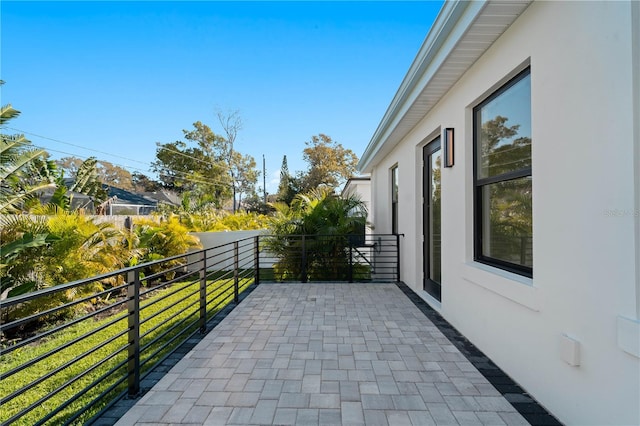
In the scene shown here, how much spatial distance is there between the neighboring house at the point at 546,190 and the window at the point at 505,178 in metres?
0.02

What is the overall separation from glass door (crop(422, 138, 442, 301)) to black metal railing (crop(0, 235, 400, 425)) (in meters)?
1.48

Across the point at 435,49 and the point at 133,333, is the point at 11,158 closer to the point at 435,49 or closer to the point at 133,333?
the point at 133,333

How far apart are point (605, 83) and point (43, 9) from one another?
1110cm

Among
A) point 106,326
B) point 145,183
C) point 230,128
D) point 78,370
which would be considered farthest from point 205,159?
point 106,326

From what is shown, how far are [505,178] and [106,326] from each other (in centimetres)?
341

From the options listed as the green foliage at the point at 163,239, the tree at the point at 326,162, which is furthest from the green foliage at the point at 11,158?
the tree at the point at 326,162

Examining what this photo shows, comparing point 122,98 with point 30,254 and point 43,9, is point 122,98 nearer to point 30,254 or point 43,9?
point 43,9

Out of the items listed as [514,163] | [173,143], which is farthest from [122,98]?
[514,163]

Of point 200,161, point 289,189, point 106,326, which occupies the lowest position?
point 106,326

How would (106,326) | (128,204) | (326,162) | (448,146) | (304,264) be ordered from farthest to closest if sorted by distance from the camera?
(326,162) → (128,204) → (304,264) → (448,146) → (106,326)

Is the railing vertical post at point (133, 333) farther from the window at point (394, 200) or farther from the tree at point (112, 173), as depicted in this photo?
the tree at point (112, 173)

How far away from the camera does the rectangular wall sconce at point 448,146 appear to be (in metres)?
3.84

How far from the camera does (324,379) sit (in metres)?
2.62

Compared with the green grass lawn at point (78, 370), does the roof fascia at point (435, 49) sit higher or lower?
higher
